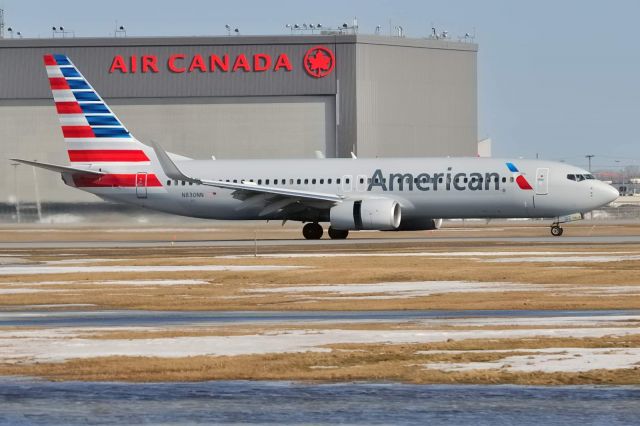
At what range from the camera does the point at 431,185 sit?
6362cm

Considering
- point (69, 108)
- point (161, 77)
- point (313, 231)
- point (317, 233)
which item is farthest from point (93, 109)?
point (161, 77)

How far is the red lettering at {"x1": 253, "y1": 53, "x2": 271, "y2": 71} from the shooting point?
342 ft

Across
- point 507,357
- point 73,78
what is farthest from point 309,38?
point 507,357

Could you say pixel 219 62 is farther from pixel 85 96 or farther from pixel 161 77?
pixel 85 96

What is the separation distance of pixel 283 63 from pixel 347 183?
4030 cm

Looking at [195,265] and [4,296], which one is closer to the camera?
[4,296]

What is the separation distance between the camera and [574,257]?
46.4 metres

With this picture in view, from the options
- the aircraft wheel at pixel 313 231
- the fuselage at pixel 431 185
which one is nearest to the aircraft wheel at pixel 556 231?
the fuselage at pixel 431 185

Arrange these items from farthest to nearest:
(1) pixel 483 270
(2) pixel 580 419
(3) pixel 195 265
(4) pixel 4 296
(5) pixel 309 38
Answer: (5) pixel 309 38
(3) pixel 195 265
(1) pixel 483 270
(4) pixel 4 296
(2) pixel 580 419

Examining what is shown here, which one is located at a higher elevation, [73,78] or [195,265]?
[73,78]

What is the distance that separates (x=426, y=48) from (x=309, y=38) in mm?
10862

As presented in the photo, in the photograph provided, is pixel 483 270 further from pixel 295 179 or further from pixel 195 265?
pixel 295 179

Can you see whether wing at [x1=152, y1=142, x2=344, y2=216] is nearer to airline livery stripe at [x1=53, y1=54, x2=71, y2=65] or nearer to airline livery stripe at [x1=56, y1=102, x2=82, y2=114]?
airline livery stripe at [x1=56, y1=102, x2=82, y2=114]

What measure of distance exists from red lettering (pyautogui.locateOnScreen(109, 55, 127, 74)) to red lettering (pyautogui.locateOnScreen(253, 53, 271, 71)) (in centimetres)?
1005
